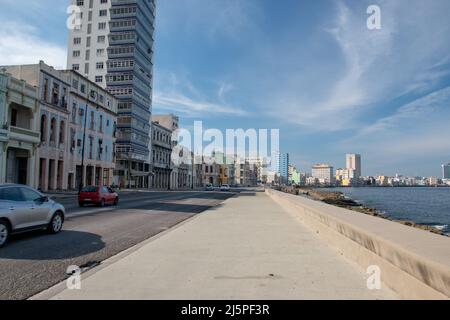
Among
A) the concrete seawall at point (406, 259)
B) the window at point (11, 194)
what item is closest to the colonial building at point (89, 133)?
the window at point (11, 194)

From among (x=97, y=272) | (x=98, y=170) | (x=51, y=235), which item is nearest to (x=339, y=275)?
(x=97, y=272)

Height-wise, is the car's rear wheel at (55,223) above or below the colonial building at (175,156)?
below

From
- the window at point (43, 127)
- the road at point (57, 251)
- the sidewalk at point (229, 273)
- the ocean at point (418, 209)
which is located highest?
the window at point (43, 127)

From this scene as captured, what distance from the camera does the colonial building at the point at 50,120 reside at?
139ft

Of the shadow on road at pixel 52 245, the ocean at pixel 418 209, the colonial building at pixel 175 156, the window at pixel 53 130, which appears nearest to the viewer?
the shadow on road at pixel 52 245

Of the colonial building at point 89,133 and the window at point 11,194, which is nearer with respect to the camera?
the window at point 11,194

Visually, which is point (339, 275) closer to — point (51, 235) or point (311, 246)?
point (311, 246)

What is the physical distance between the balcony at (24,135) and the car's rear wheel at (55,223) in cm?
2751

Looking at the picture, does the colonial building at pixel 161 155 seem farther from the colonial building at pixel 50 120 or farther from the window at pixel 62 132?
the colonial building at pixel 50 120

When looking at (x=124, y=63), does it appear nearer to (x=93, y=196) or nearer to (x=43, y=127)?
(x=43, y=127)

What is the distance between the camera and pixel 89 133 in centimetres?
5619

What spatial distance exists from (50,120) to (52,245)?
39012 millimetres
